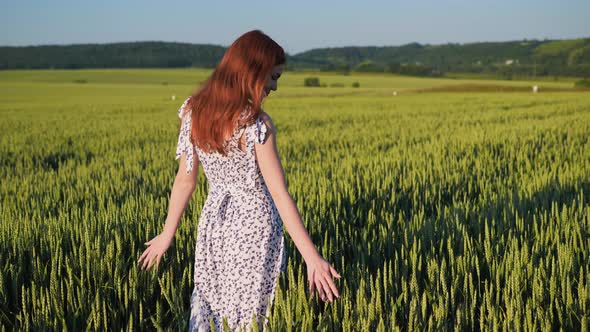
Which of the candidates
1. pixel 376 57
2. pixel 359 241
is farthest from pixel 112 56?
pixel 359 241

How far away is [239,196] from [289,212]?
0.84 ft

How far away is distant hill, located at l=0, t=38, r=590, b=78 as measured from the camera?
85625 millimetres

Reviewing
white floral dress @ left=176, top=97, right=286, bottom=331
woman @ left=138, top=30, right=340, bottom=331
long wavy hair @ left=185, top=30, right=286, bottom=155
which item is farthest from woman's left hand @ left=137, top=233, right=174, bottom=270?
long wavy hair @ left=185, top=30, right=286, bottom=155

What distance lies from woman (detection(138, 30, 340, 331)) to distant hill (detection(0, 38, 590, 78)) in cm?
7407

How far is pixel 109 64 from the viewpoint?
9538 centimetres

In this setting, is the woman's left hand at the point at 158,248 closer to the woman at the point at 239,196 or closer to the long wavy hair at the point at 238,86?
the woman at the point at 239,196

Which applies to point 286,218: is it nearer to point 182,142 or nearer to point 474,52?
point 182,142

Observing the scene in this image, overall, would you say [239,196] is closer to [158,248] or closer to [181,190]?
[181,190]

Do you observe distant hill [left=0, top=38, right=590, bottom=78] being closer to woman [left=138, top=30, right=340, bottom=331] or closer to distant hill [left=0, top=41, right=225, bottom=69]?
distant hill [left=0, top=41, right=225, bottom=69]

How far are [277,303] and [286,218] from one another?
33 cm

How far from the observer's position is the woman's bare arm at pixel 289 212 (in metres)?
1.92

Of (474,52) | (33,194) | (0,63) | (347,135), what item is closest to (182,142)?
(33,194)

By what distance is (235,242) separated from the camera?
82.2 inches

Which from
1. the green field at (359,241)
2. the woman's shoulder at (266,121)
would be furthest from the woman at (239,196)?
the green field at (359,241)
